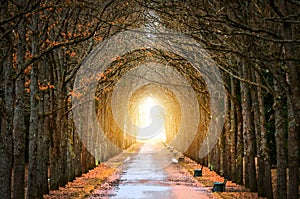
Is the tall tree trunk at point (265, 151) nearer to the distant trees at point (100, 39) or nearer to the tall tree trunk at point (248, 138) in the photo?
the distant trees at point (100, 39)

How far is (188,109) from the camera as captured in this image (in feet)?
179

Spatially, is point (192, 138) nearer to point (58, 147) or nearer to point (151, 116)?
point (58, 147)

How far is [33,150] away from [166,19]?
33.6ft

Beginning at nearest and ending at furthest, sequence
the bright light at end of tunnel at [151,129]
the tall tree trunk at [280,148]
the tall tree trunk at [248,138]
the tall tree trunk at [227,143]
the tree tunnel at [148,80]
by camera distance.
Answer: the tall tree trunk at [280,148]
the tall tree trunk at [248,138]
the tall tree trunk at [227,143]
the tree tunnel at [148,80]
the bright light at end of tunnel at [151,129]

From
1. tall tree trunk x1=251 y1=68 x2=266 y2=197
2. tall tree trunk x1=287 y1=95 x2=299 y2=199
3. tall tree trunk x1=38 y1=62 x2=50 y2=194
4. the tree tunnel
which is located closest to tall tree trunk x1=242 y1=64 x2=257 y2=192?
tall tree trunk x1=251 y1=68 x2=266 y2=197

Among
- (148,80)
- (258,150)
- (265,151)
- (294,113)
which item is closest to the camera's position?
(294,113)

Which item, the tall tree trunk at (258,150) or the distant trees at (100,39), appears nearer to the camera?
the distant trees at (100,39)

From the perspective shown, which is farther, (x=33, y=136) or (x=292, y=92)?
(x=33, y=136)

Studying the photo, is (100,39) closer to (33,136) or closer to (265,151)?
(33,136)

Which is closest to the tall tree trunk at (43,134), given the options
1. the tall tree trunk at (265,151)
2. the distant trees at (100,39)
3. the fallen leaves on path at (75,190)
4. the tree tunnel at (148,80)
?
the distant trees at (100,39)

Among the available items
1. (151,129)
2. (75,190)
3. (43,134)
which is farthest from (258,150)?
(151,129)

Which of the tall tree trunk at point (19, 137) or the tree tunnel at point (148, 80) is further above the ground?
the tree tunnel at point (148, 80)

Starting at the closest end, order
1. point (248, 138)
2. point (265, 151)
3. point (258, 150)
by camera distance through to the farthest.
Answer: point (265, 151) < point (258, 150) < point (248, 138)

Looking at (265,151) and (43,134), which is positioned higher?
(43,134)
